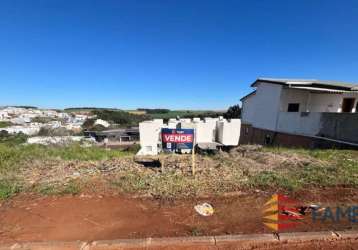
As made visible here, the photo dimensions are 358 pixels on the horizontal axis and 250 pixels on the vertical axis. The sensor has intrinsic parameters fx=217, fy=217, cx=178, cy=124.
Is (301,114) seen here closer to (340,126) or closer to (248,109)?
(340,126)

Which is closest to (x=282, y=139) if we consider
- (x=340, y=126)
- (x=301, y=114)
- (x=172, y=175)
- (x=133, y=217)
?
(x=301, y=114)

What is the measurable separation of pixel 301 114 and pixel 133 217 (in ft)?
40.0

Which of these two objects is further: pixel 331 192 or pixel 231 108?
pixel 231 108

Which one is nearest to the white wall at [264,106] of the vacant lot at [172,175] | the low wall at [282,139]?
the low wall at [282,139]

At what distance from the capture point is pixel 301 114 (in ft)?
40.8

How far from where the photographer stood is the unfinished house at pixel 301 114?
404 inches

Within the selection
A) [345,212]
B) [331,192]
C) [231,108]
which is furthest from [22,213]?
[231,108]

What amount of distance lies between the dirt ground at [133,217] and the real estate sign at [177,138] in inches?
57.9

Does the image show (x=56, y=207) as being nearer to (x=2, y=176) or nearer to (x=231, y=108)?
(x=2, y=176)

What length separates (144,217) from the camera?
314cm

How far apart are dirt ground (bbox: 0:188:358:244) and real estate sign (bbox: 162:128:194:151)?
4.83 feet

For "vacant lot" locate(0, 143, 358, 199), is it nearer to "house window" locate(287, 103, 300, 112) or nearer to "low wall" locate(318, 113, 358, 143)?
"low wall" locate(318, 113, 358, 143)

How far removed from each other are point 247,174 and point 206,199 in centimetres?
160

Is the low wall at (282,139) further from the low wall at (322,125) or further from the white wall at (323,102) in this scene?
the white wall at (323,102)
